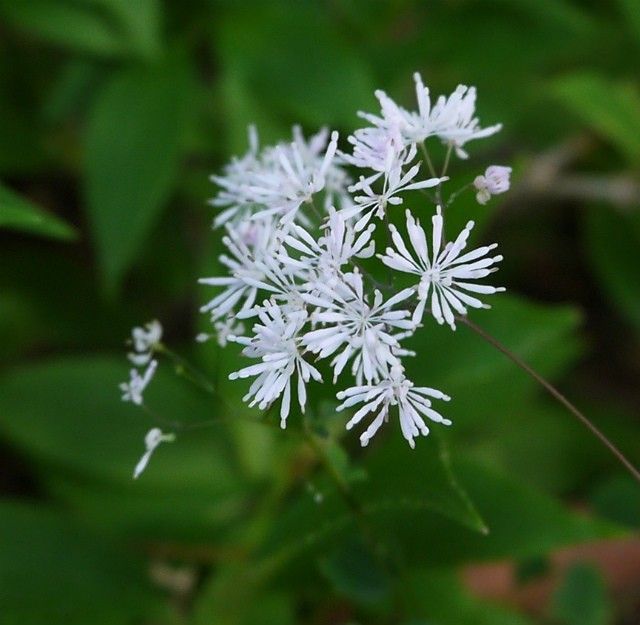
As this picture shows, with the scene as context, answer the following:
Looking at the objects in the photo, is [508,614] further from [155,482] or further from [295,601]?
[155,482]

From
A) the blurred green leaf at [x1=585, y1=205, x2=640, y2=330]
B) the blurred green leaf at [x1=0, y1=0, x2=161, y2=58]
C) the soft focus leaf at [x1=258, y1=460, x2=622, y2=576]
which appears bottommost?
the soft focus leaf at [x1=258, y1=460, x2=622, y2=576]

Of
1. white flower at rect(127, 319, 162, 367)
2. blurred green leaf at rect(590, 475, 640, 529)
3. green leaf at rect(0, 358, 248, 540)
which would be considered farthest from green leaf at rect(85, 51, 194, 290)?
blurred green leaf at rect(590, 475, 640, 529)

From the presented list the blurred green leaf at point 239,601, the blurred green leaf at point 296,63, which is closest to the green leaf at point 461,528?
the blurred green leaf at point 239,601

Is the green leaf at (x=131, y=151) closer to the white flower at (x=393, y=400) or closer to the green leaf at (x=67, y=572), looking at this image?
the green leaf at (x=67, y=572)

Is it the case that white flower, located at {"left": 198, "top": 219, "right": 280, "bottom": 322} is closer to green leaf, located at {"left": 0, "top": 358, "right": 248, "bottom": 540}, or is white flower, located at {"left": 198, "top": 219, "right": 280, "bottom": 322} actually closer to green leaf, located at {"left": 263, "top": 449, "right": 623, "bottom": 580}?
green leaf, located at {"left": 263, "top": 449, "right": 623, "bottom": 580}

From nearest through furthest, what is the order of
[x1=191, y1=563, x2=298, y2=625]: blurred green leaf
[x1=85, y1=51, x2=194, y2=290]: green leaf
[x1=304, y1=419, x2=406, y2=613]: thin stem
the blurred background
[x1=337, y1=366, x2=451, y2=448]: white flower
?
[x1=337, y1=366, x2=451, y2=448]: white flower
[x1=304, y1=419, x2=406, y2=613]: thin stem
the blurred background
[x1=191, y1=563, x2=298, y2=625]: blurred green leaf
[x1=85, y1=51, x2=194, y2=290]: green leaf

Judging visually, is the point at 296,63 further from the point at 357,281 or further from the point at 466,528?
the point at 357,281
